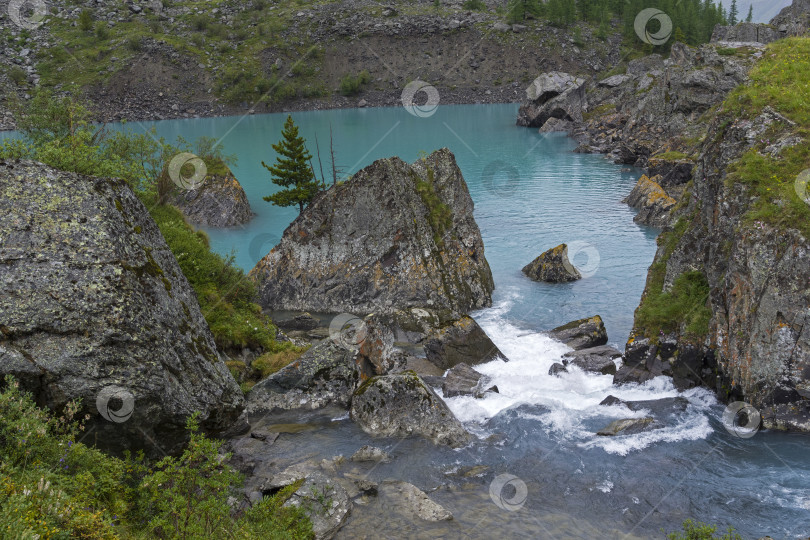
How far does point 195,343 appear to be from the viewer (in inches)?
708

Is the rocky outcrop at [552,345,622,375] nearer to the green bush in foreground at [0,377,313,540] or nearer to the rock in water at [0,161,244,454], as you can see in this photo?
the green bush in foreground at [0,377,313,540]

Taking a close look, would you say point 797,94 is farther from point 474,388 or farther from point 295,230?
point 295,230

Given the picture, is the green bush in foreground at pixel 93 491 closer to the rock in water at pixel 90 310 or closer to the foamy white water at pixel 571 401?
the rock in water at pixel 90 310

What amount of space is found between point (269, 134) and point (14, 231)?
137 meters

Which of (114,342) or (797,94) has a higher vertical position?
(797,94)

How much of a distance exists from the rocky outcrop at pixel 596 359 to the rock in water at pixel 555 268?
13847 mm

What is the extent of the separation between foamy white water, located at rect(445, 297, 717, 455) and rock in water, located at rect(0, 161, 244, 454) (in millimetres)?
13102

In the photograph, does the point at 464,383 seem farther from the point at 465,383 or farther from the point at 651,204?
the point at 651,204

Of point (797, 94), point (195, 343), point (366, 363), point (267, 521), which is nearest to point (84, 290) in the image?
point (195, 343)

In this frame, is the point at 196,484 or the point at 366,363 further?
the point at 366,363

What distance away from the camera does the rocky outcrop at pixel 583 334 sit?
34000mm

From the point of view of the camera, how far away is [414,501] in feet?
59.1

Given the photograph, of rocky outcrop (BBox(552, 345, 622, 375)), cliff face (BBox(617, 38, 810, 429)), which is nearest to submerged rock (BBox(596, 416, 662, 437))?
cliff face (BBox(617, 38, 810, 429))

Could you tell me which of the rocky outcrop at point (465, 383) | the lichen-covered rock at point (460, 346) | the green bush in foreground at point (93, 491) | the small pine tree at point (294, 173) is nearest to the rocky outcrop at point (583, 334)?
the lichen-covered rock at point (460, 346)
